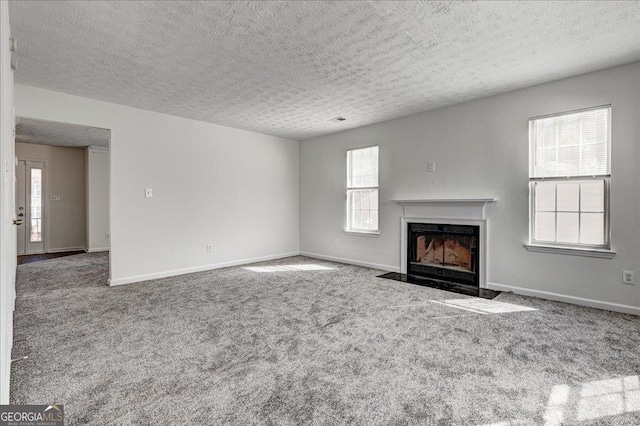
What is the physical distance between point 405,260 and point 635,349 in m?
2.83

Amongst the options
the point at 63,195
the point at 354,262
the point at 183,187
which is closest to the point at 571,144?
the point at 354,262

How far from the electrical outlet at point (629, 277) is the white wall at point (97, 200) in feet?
30.2

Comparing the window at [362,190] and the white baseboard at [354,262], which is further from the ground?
the window at [362,190]

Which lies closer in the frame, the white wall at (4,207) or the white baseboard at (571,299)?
the white wall at (4,207)

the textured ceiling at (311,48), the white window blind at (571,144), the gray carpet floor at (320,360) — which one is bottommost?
the gray carpet floor at (320,360)

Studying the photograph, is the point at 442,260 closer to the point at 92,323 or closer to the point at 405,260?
the point at 405,260

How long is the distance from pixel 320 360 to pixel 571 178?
3.38 metres

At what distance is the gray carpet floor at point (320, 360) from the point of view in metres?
1.70

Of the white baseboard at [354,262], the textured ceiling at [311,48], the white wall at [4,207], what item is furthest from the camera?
the white baseboard at [354,262]

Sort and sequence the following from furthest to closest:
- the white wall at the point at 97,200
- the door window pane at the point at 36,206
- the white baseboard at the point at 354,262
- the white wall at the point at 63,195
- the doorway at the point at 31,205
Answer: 1. the white wall at the point at 97,200
2. the white wall at the point at 63,195
3. the door window pane at the point at 36,206
4. the doorway at the point at 31,205
5. the white baseboard at the point at 354,262

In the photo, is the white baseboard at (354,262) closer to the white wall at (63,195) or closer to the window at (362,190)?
the window at (362,190)

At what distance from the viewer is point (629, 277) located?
10.4ft

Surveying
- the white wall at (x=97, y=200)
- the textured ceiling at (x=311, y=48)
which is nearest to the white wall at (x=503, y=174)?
the textured ceiling at (x=311, y=48)

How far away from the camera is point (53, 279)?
180 inches
